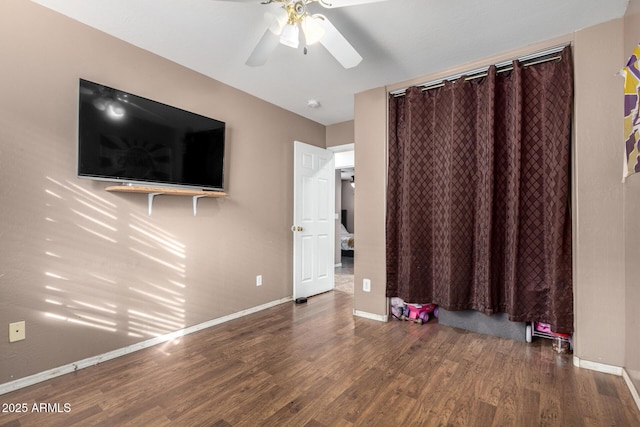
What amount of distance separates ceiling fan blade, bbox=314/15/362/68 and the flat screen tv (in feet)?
4.82

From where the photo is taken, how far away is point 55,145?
203 centimetres

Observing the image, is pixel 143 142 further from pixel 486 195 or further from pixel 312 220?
pixel 486 195

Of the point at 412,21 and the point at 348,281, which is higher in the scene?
the point at 412,21

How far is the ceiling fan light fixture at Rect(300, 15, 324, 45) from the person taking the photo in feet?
5.66

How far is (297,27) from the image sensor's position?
1.80 meters

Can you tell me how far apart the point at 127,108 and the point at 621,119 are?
3.51 meters

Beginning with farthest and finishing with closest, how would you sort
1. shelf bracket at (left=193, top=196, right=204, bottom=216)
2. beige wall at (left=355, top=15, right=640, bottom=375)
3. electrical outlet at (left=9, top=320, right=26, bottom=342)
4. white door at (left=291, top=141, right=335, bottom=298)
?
1. white door at (left=291, top=141, right=335, bottom=298)
2. shelf bracket at (left=193, top=196, right=204, bottom=216)
3. beige wall at (left=355, top=15, right=640, bottom=375)
4. electrical outlet at (left=9, top=320, right=26, bottom=342)

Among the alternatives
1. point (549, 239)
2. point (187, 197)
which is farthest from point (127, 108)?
point (549, 239)

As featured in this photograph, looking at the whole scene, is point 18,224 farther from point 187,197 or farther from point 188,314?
point 188,314

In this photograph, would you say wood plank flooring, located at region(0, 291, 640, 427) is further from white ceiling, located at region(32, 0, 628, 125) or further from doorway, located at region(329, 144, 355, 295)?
white ceiling, located at region(32, 0, 628, 125)

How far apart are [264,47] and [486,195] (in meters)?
2.10

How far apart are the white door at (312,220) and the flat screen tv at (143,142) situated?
1.26 meters

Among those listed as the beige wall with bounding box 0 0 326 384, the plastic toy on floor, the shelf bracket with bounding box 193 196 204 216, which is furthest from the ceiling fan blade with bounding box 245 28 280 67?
the plastic toy on floor

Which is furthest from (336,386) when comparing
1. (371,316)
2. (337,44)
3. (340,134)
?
(340,134)
